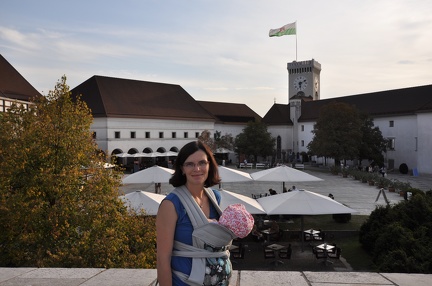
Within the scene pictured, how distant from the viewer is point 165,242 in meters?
2.82

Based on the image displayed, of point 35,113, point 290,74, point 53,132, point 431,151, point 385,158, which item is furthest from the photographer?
point 290,74

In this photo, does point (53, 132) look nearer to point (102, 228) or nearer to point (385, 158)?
point (102, 228)

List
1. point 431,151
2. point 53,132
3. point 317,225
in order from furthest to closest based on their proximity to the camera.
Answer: point 431,151
point 317,225
point 53,132

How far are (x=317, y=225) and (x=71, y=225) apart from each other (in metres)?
11.2

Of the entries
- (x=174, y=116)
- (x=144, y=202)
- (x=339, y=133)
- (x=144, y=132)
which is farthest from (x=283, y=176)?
(x=174, y=116)

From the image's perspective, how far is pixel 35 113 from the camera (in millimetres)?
11828

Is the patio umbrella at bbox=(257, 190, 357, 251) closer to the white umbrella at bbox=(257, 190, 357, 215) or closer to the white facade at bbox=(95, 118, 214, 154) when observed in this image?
the white umbrella at bbox=(257, 190, 357, 215)

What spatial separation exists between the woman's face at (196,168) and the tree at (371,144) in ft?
164

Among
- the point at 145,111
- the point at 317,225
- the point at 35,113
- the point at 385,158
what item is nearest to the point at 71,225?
the point at 35,113

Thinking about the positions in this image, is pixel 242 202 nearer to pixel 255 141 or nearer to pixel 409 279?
pixel 409 279

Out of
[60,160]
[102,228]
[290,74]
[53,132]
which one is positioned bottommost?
[102,228]

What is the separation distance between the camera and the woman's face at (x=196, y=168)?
10.0 ft

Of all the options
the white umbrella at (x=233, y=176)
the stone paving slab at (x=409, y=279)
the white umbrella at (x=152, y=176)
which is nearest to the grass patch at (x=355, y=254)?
the white umbrella at (x=233, y=176)

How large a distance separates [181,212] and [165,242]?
25cm
